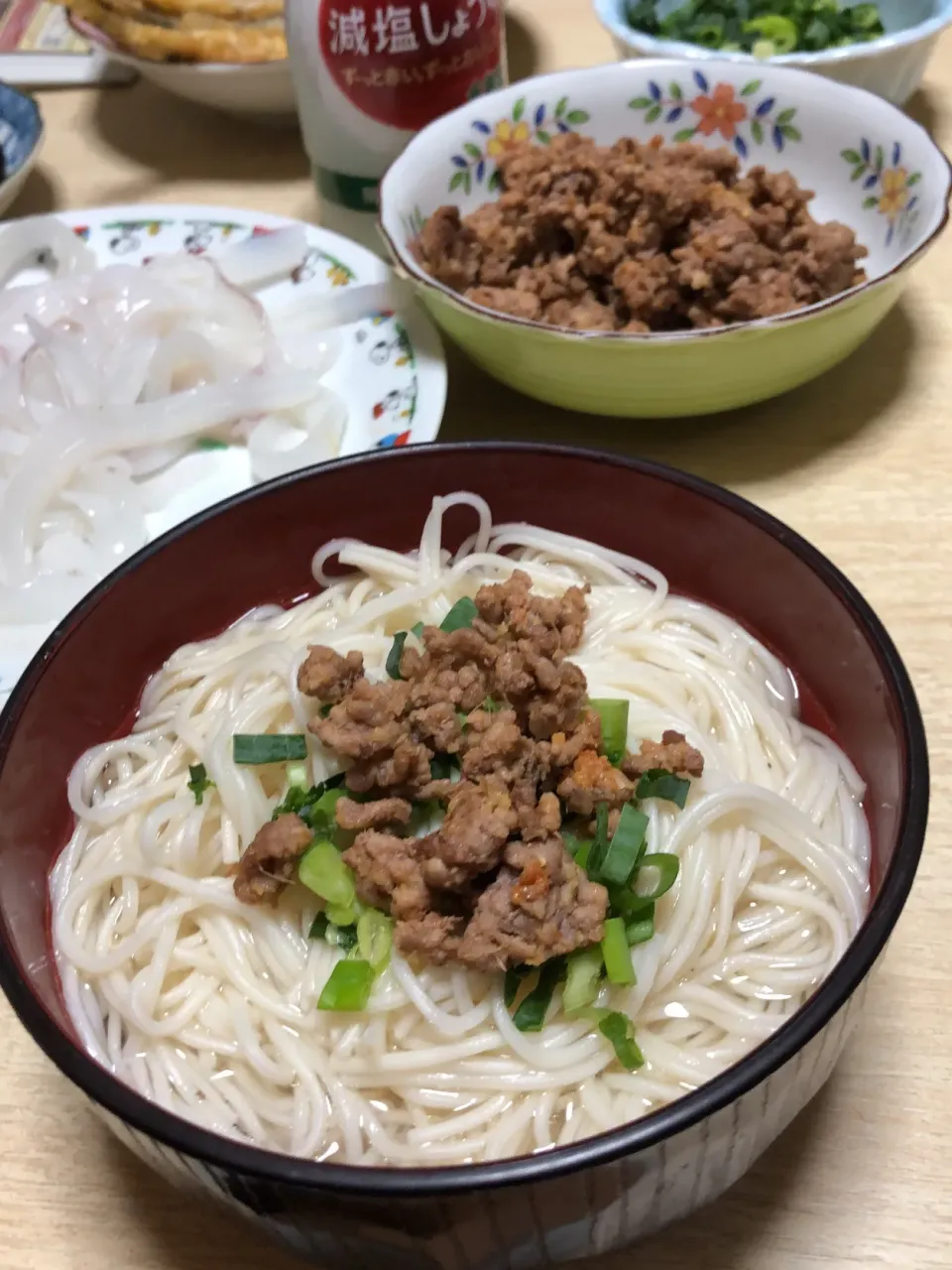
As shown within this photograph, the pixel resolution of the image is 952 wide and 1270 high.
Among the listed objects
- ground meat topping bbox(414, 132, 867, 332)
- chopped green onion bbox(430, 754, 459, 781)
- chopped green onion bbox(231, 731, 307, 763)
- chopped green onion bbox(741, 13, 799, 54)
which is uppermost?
chopped green onion bbox(741, 13, 799, 54)

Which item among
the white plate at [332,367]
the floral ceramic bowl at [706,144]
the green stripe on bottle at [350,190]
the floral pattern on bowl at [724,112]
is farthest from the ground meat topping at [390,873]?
the floral pattern on bowl at [724,112]

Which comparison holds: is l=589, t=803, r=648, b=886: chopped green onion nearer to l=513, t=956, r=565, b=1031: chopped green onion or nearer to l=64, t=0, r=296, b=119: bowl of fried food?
l=513, t=956, r=565, b=1031: chopped green onion

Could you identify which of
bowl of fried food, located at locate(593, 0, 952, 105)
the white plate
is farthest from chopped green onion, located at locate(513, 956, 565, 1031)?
bowl of fried food, located at locate(593, 0, 952, 105)

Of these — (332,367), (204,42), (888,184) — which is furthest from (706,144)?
(204,42)

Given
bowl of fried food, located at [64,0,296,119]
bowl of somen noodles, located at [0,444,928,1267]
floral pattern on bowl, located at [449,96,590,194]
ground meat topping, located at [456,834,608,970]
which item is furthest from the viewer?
bowl of fried food, located at [64,0,296,119]

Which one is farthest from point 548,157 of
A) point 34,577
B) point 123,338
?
point 34,577

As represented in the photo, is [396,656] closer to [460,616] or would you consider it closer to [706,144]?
[460,616]
